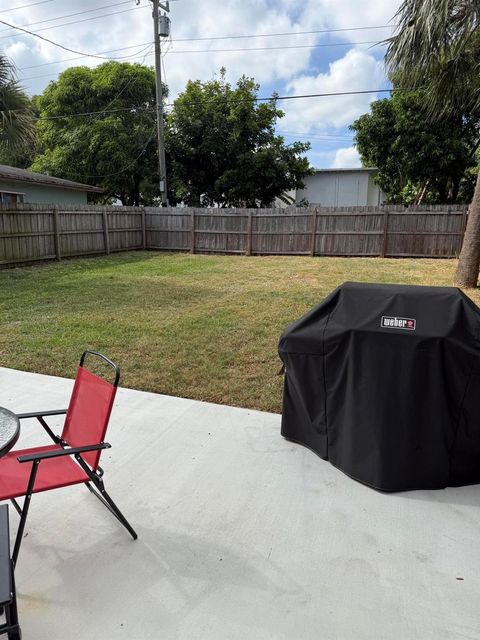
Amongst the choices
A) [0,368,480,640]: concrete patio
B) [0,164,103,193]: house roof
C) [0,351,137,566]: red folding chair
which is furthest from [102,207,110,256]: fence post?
[0,351,137,566]: red folding chair

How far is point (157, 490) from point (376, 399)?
1.37 meters

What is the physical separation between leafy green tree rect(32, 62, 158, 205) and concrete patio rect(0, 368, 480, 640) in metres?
22.3

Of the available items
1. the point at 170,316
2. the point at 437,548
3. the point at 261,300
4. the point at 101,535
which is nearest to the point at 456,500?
the point at 437,548

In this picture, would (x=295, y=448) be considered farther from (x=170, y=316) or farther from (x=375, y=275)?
(x=375, y=275)

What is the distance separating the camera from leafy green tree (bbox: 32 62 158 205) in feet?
74.6

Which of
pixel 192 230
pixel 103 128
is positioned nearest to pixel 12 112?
pixel 192 230

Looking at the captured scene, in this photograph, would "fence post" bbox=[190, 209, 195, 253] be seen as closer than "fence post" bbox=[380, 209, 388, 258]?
No

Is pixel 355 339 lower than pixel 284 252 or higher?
higher

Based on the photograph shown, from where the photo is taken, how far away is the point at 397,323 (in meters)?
2.48

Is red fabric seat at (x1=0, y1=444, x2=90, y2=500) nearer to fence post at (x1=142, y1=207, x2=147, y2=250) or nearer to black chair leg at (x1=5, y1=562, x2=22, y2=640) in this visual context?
black chair leg at (x1=5, y1=562, x2=22, y2=640)

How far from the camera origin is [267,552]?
2.15 m

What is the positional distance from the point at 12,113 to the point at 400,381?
31.3 feet

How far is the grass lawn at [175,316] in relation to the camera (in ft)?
15.0

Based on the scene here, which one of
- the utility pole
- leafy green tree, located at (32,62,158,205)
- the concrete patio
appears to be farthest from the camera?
leafy green tree, located at (32,62,158,205)
